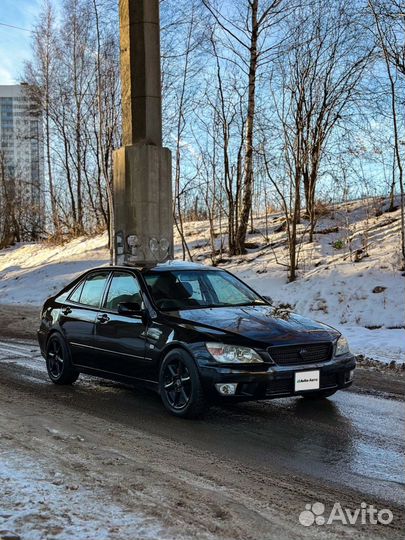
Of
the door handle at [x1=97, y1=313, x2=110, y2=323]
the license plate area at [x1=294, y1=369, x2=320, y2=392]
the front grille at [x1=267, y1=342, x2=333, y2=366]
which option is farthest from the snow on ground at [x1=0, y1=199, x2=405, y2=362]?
the door handle at [x1=97, y1=313, x2=110, y2=323]

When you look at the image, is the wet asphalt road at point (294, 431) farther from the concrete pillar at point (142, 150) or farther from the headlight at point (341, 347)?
the concrete pillar at point (142, 150)

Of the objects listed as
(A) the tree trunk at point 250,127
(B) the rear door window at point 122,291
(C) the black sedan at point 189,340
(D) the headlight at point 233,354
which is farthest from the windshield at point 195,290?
(A) the tree trunk at point 250,127

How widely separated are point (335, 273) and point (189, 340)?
904 centimetres

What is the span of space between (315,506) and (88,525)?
1399 millimetres

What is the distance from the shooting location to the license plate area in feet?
18.3

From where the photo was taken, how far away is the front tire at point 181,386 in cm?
567

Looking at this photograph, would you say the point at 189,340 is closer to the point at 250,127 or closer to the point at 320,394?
the point at 320,394

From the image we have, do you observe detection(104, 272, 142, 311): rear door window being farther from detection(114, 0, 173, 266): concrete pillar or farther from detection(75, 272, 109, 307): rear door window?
detection(114, 0, 173, 266): concrete pillar

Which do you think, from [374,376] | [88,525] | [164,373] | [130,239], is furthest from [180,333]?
[130,239]

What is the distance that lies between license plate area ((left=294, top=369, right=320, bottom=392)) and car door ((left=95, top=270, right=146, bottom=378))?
1.66 m

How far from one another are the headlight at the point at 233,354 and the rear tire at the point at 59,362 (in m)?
2.60

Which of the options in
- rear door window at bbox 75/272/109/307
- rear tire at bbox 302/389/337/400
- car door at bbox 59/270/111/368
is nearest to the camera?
A: rear tire at bbox 302/389/337/400

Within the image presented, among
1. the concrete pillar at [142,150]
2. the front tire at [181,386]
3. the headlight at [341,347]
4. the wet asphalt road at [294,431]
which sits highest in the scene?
the concrete pillar at [142,150]

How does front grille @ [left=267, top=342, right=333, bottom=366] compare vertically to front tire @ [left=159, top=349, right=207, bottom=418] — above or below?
above
